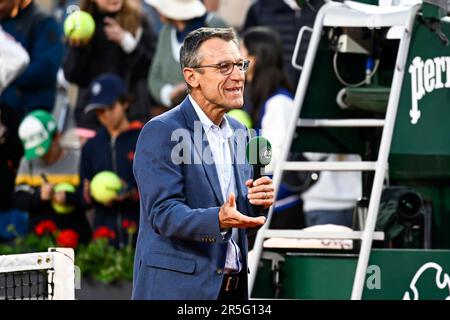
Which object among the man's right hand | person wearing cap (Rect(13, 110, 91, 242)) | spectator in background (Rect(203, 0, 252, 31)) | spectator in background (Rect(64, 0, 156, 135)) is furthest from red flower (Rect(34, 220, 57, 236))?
the man's right hand

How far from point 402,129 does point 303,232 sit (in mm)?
839

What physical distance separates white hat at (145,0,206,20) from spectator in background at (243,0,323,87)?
2.21 feet

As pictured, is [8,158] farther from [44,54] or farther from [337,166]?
[337,166]

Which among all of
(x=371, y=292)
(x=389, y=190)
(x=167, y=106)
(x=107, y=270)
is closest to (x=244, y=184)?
(x=371, y=292)

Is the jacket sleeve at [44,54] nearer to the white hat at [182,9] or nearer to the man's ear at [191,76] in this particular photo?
the white hat at [182,9]

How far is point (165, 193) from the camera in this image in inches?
224

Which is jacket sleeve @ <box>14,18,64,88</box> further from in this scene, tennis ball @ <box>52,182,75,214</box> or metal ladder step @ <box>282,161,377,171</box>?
metal ladder step @ <box>282,161,377,171</box>

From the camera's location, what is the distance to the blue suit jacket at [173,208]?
18.7 feet

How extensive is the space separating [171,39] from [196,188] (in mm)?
6008

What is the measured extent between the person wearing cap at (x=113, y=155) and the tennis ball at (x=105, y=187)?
0.21ft

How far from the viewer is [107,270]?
10.1 metres
